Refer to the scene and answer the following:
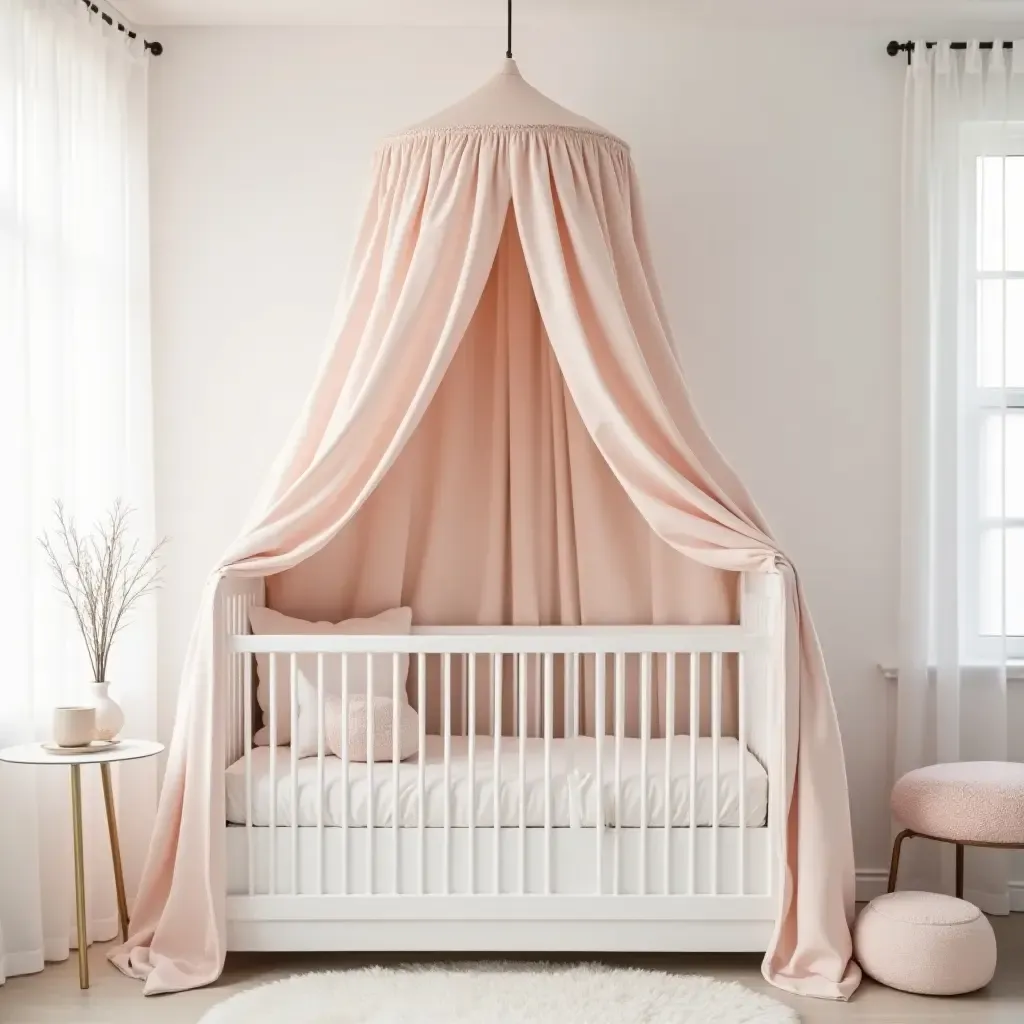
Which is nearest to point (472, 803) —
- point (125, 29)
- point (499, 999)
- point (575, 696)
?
point (499, 999)

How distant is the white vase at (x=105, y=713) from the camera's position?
3098mm

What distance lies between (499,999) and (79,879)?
1096 millimetres

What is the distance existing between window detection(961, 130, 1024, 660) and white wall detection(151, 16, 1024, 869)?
231mm

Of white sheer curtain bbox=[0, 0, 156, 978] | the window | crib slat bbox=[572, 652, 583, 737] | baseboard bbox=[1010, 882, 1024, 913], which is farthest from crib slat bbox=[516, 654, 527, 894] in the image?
baseboard bbox=[1010, 882, 1024, 913]

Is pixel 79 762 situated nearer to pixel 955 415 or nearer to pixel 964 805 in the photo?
pixel 964 805

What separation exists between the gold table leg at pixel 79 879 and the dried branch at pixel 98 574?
0.95ft

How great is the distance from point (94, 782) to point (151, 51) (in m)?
2.29

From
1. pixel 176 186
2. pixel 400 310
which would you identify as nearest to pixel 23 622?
pixel 400 310

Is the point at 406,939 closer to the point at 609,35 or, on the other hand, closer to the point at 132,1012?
the point at 132,1012

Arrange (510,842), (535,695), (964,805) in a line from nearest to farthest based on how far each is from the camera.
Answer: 1. (510,842)
2. (964,805)
3. (535,695)

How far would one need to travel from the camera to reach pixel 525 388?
3738 millimetres

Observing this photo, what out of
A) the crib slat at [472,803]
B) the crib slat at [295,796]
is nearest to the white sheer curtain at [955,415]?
the crib slat at [472,803]

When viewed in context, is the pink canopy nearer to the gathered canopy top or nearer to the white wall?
the gathered canopy top

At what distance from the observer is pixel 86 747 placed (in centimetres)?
306
